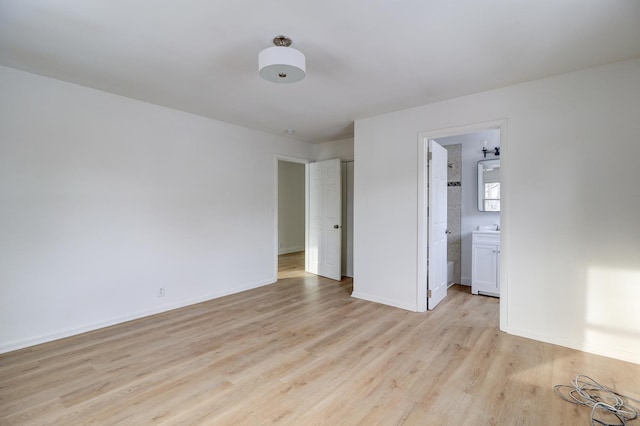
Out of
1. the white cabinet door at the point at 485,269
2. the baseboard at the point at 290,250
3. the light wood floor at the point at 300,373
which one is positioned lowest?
the light wood floor at the point at 300,373

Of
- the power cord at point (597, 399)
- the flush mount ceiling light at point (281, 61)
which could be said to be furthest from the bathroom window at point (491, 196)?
the flush mount ceiling light at point (281, 61)

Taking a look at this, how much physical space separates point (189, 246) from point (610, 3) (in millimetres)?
4472

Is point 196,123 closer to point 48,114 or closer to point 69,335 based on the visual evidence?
point 48,114

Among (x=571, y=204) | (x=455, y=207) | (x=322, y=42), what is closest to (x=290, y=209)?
(x=455, y=207)

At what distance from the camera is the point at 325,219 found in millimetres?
5441

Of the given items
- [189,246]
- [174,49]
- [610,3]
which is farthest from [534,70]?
[189,246]

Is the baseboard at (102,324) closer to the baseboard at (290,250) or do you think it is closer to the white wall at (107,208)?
the white wall at (107,208)

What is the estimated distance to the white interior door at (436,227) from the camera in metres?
3.69

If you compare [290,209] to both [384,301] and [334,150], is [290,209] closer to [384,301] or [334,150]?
[334,150]

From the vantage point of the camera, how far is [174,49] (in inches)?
91.5

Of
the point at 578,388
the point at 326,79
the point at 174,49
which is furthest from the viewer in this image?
the point at 326,79

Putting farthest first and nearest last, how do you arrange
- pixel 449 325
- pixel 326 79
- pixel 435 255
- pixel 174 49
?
pixel 435 255 < pixel 449 325 < pixel 326 79 < pixel 174 49

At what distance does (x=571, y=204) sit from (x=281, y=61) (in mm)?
2847

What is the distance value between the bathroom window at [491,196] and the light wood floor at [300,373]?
183 centimetres
